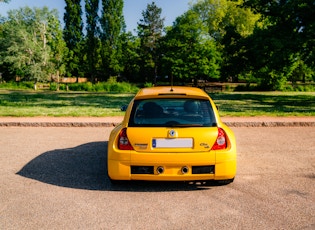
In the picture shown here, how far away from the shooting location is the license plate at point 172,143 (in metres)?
4.23

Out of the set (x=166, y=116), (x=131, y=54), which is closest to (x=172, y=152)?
(x=166, y=116)

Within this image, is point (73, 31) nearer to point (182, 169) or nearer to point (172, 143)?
point (172, 143)

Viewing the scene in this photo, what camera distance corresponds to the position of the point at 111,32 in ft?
213

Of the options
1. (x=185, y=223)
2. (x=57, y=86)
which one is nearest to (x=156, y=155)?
(x=185, y=223)

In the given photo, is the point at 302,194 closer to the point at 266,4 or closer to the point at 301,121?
the point at 301,121

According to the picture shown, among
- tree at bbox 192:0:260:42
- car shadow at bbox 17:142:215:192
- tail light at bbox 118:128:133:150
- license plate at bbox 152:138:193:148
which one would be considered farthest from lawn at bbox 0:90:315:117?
tree at bbox 192:0:260:42

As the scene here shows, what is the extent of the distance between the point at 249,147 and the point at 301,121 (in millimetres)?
4739

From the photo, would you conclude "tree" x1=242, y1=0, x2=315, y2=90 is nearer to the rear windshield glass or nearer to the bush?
the rear windshield glass

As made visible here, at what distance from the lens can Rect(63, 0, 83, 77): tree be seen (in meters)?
62.3

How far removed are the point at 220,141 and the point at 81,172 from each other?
8.18 ft

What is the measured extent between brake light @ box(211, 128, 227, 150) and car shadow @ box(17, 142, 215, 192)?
727mm

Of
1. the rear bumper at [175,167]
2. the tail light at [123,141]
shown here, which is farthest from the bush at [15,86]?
the rear bumper at [175,167]

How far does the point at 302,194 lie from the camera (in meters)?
4.34

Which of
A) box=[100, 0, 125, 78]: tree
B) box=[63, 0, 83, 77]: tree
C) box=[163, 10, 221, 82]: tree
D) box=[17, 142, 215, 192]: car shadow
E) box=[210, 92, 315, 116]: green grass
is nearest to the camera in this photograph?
box=[17, 142, 215, 192]: car shadow
